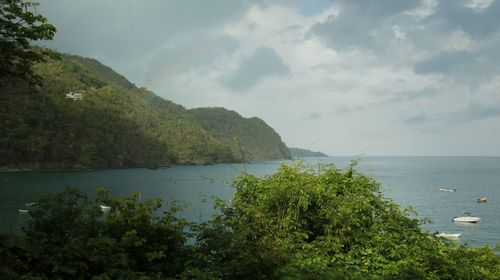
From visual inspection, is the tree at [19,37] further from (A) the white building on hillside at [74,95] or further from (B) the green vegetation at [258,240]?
(A) the white building on hillside at [74,95]

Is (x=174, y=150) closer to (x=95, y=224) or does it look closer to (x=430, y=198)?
(x=430, y=198)

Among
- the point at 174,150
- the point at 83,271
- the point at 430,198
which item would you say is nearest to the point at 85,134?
the point at 174,150

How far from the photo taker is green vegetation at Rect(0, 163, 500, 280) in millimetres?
7066

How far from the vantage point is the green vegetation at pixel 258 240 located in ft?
23.2

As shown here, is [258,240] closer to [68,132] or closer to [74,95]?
[68,132]

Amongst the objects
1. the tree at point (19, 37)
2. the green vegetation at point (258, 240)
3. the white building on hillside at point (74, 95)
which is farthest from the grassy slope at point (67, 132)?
the green vegetation at point (258, 240)

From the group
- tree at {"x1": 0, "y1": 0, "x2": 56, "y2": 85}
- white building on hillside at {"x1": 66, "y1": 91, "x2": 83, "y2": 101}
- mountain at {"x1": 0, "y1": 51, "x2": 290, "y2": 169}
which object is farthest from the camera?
white building on hillside at {"x1": 66, "y1": 91, "x2": 83, "y2": 101}

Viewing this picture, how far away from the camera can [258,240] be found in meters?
Result: 10.5

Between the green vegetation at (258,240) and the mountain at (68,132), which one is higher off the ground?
the mountain at (68,132)

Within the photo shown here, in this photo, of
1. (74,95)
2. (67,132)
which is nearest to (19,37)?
(67,132)

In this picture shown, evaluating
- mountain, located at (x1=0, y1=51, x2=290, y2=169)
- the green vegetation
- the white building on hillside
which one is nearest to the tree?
the green vegetation

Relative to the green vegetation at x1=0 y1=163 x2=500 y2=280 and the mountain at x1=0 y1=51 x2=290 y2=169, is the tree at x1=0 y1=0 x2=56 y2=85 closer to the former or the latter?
the green vegetation at x1=0 y1=163 x2=500 y2=280

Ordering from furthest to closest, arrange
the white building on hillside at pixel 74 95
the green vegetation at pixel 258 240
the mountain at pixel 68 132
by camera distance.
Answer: the white building on hillside at pixel 74 95, the mountain at pixel 68 132, the green vegetation at pixel 258 240

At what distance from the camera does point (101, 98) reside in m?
194
